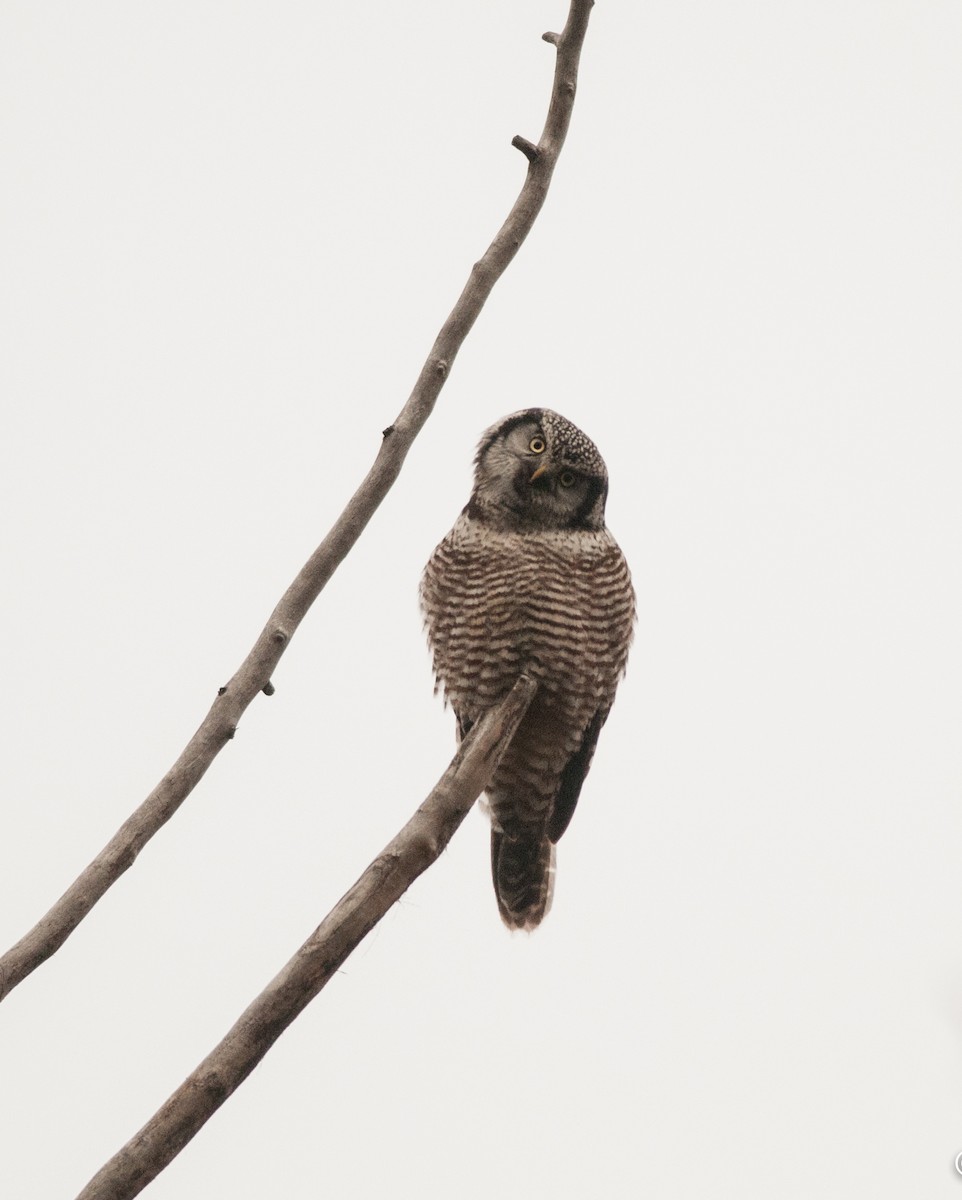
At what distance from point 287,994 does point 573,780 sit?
113 inches

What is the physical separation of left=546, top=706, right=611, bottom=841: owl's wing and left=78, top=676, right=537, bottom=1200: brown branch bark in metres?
2.21

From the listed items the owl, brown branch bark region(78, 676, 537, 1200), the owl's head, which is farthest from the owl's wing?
brown branch bark region(78, 676, 537, 1200)

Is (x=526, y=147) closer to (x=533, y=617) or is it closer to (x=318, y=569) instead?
(x=318, y=569)

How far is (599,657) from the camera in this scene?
216 inches

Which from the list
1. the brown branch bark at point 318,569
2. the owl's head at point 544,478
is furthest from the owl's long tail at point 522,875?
the brown branch bark at point 318,569

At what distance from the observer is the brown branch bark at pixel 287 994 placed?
2.87 m

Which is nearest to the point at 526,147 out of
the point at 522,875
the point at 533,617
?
the point at 533,617

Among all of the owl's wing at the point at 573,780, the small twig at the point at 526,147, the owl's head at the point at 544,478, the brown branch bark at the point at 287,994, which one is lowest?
the brown branch bark at the point at 287,994

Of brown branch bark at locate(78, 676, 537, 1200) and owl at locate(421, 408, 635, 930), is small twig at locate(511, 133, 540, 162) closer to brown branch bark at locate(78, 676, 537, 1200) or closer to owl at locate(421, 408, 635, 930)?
owl at locate(421, 408, 635, 930)

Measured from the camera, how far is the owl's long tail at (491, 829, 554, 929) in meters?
5.64

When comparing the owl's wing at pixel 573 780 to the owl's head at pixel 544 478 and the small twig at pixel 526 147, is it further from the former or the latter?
the small twig at pixel 526 147

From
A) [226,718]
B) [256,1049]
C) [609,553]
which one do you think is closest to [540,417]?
[609,553]

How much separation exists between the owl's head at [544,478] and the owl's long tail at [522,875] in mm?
1339

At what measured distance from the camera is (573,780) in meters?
5.79
